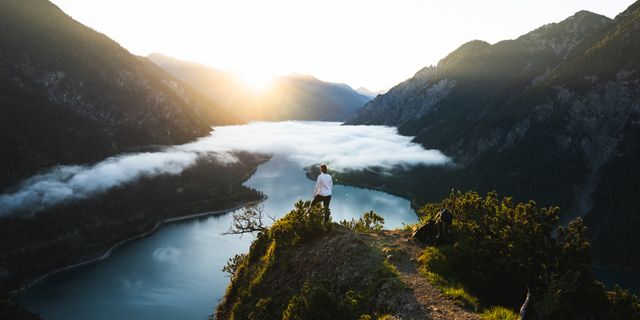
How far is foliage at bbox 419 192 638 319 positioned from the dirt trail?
2.34ft

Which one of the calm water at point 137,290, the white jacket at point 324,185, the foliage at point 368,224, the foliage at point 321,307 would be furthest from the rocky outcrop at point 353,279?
the calm water at point 137,290

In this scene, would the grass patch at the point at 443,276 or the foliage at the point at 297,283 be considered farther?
Answer: the grass patch at the point at 443,276

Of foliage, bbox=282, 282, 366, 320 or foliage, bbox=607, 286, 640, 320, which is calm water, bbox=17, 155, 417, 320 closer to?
foliage, bbox=282, 282, 366, 320

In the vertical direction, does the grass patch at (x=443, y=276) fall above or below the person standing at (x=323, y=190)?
below

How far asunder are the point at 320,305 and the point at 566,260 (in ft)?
42.0

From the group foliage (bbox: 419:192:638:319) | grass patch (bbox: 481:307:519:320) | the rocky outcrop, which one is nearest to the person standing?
the rocky outcrop

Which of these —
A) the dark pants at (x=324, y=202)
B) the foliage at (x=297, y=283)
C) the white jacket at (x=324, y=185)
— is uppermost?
the white jacket at (x=324, y=185)

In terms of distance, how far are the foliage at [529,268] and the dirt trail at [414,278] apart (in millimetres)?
713

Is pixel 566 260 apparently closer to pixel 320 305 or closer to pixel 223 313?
pixel 320 305

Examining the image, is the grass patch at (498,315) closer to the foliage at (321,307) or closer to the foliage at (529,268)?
the foliage at (529,268)

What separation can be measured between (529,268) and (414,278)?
563cm

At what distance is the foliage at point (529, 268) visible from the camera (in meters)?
18.9

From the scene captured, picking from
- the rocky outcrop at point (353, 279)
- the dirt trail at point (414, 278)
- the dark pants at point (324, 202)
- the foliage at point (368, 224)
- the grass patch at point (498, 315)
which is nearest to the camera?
the grass patch at point (498, 315)

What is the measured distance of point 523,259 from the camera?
68.9 ft
